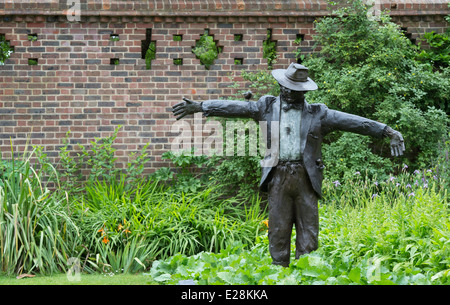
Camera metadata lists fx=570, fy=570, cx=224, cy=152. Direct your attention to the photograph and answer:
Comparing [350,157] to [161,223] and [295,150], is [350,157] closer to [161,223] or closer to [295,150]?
[161,223]

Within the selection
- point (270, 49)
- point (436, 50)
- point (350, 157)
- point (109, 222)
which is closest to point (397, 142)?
point (350, 157)

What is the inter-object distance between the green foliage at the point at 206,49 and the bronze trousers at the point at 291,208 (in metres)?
4.62

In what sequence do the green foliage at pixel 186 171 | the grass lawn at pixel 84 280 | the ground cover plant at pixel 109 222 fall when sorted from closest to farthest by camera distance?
the grass lawn at pixel 84 280
the ground cover plant at pixel 109 222
the green foliage at pixel 186 171

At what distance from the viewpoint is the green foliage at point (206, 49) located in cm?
910

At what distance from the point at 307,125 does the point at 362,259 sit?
1379mm

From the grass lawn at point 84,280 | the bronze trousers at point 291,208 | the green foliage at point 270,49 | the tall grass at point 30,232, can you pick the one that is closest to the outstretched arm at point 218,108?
the bronze trousers at point 291,208

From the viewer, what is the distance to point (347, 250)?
543 cm

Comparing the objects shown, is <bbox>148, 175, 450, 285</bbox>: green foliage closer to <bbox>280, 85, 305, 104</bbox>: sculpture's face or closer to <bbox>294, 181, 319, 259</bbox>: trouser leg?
<bbox>294, 181, 319, 259</bbox>: trouser leg

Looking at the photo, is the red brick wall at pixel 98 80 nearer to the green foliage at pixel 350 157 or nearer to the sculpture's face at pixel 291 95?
the green foliage at pixel 350 157

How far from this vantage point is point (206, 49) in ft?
32.5
